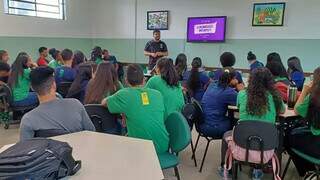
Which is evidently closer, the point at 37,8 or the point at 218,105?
the point at 218,105

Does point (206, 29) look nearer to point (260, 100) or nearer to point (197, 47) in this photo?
point (197, 47)

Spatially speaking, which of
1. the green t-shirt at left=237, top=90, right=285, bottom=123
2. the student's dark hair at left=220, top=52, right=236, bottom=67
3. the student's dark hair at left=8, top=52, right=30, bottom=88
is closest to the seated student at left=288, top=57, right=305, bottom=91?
the student's dark hair at left=220, top=52, right=236, bottom=67

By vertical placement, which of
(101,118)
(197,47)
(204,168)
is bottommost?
(204,168)

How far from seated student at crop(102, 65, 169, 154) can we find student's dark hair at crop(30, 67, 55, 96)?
639 mm

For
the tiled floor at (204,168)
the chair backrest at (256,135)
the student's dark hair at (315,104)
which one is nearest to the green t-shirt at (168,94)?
the tiled floor at (204,168)

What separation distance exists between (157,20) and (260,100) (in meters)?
5.65

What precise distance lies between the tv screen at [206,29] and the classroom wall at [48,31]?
Result: 3.25m

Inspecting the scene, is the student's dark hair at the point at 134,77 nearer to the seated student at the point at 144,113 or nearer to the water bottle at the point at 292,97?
the seated student at the point at 144,113

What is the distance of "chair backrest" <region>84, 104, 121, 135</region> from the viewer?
2.63 metres

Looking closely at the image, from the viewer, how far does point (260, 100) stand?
2590mm

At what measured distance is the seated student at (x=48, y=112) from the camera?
6.09 feet

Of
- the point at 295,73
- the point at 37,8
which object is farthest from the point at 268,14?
the point at 37,8

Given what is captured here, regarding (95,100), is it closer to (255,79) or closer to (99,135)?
(99,135)

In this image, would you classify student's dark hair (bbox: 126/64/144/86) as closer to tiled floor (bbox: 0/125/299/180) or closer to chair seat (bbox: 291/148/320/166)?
tiled floor (bbox: 0/125/299/180)
